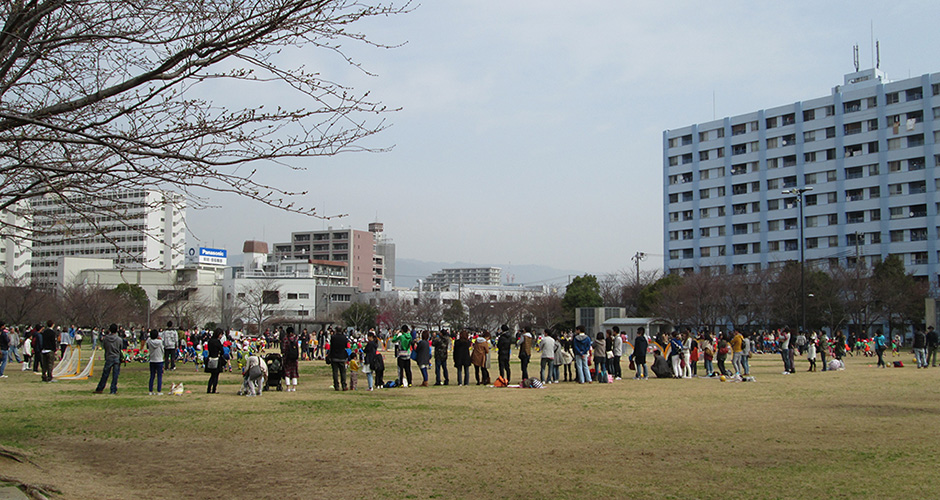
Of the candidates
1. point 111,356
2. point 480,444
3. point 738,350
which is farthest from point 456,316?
point 480,444

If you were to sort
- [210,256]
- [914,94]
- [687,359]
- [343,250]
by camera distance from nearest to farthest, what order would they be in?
[687,359] → [914,94] → [210,256] → [343,250]

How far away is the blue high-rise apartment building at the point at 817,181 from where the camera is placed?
7056 cm

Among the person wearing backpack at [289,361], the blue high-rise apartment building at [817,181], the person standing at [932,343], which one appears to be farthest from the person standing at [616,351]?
the blue high-rise apartment building at [817,181]

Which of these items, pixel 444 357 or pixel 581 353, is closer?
pixel 444 357

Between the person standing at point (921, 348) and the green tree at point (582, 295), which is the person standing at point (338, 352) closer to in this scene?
the person standing at point (921, 348)

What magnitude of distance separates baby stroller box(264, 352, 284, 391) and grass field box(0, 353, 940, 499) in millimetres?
1149

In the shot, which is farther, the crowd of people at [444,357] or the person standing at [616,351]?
the person standing at [616,351]

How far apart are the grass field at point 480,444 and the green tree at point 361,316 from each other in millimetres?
60012

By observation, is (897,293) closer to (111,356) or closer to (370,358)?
(370,358)

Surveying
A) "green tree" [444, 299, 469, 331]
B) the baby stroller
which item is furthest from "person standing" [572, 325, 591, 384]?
"green tree" [444, 299, 469, 331]

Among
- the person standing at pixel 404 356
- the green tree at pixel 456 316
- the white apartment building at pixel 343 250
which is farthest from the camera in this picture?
the white apartment building at pixel 343 250

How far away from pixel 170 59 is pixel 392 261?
485 feet

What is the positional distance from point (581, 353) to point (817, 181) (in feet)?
219

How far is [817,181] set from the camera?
78.0m
